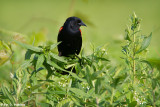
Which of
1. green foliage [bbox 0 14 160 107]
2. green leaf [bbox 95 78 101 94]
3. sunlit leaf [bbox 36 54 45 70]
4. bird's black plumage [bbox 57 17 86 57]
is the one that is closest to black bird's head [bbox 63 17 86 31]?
bird's black plumage [bbox 57 17 86 57]

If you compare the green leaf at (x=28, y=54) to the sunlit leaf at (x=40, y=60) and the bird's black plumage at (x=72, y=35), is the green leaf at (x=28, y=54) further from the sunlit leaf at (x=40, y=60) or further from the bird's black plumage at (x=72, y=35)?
the bird's black plumage at (x=72, y=35)

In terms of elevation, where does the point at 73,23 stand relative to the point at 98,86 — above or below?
above

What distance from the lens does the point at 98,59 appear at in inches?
37.7

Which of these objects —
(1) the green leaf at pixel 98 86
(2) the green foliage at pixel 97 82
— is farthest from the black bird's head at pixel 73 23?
(1) the green leaf at pixel 98 86

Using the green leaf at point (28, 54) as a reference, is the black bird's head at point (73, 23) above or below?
above

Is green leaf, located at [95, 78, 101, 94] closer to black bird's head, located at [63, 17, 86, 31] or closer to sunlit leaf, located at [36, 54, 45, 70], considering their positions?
sunlit leaf, located at [36, 54, 45, 70]

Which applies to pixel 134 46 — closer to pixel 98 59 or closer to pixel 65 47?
pixel 98 59

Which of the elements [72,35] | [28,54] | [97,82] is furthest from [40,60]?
[72,35]

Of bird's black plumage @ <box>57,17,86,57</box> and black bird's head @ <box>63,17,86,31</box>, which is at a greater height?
black bird's head @ <box>63,17,86,31</box>

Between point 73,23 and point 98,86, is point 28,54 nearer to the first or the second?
point 98,86

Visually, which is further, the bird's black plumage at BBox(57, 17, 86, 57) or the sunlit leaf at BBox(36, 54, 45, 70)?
the bird's black plumage at BBox(57, 17, 86, 57)

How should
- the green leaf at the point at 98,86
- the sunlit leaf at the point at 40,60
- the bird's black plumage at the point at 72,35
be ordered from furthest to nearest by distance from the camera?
1. the bird's black plumage at the point at 72,35
2. the sunlit leaf at the point at 40,60
3. the green leaf at the point at 98,86

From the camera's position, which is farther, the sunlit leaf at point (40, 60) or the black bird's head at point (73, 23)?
the black bird's head at point (73, 23)

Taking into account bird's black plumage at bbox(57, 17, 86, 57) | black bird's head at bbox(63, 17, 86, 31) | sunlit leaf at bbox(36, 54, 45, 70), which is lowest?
sunlit leaf at bbox(36, 54, 45, 70)
